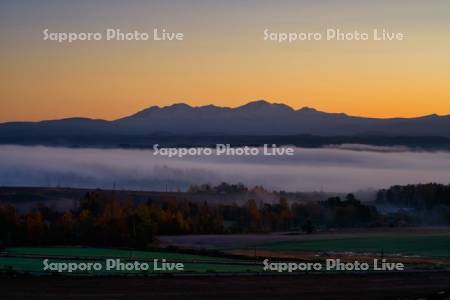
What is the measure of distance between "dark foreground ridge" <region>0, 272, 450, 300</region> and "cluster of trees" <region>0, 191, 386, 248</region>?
8.51 metres

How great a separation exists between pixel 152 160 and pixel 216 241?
14.4ft

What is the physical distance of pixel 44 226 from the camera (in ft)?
132

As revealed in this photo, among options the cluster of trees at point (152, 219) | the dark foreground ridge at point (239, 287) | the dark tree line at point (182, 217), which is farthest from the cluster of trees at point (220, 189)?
the dark foreground ridge at point (239, 287)

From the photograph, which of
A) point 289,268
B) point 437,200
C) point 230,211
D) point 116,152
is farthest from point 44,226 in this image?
point 437,200

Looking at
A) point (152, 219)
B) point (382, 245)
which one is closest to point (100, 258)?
point (152, 219)

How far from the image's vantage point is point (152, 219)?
4084 cm

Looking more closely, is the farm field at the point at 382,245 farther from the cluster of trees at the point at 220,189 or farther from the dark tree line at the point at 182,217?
the cluster of trees at the point at 220,189

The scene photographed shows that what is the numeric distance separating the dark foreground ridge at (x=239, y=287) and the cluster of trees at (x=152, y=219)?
27.9ft

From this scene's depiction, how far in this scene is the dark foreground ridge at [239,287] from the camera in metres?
26.5

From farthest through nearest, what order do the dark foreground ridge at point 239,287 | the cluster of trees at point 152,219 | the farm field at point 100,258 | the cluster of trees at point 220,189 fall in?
the cluster of trees at point 220,189 → the cluster of trees at point 152,219 → the farm field at point 100,258 → the dark foreground ridge at point 239,287

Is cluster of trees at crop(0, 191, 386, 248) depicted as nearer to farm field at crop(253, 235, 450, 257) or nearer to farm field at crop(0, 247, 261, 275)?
farm field at crop(0, 247, 261, 275)

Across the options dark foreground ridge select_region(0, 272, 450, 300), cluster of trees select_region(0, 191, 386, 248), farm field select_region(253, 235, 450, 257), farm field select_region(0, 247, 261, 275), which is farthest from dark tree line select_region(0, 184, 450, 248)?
dark foreground ridge select_region(0, 272, 450, 300)

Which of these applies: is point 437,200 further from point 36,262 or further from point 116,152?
point 36,262

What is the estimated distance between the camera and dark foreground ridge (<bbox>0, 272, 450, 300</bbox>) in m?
26.5
